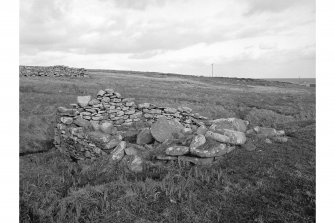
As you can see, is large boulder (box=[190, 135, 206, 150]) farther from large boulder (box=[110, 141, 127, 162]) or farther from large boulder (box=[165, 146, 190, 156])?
large boulder (box=[110, 141, 127, 162])

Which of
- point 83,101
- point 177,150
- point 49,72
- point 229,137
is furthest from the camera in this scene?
point 49,72

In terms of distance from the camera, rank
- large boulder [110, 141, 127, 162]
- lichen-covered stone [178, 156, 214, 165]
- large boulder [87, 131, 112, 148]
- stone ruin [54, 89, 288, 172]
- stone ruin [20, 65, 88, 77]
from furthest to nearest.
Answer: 1. stone ruin [20, 65, 88, 77]
2. large boulder [87, 131, 112, 148]
3. large boulder [110, 141, 127, 162]
4. stone ruin [54, 89, 288, 172]
5. lichen-covered stone [178, 156, 214, 165]

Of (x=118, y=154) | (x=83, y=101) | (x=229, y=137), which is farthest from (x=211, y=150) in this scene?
(x=83, y=101)

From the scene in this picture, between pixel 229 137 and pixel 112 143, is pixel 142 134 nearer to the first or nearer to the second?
pixel 112 143

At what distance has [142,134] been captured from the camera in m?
10.9

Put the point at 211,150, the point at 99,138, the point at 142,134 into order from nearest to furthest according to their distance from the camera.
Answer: the point at 211,150
the point at 99,138
the point at 142,134

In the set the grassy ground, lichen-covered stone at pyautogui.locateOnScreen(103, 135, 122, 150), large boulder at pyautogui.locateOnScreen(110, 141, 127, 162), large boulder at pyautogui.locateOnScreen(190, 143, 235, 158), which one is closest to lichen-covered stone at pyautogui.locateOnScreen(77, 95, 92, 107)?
lichen-covered stone at pyautogui.locateOnScreen(103, 135, 122, 150)

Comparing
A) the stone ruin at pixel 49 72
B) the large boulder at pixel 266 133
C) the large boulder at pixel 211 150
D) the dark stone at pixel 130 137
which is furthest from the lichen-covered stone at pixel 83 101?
the stone ruin at pixel 49 72

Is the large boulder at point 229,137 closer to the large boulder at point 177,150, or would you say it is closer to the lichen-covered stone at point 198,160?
the lichen-covered stone at point 198,160

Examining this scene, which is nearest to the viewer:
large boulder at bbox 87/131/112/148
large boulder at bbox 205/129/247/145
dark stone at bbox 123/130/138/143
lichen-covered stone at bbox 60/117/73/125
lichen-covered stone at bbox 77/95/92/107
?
large boulder at bbox 205/129/247/145

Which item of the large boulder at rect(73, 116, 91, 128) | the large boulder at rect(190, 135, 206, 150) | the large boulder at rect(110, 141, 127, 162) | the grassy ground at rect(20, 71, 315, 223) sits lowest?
the grassy ground at rect(20, 71, 315, 223)

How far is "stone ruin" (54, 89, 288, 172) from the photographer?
338 inches
